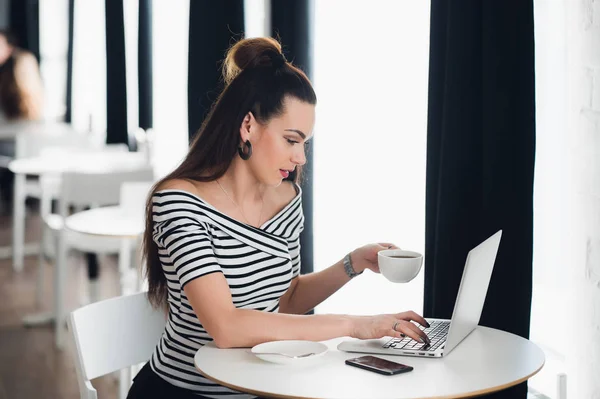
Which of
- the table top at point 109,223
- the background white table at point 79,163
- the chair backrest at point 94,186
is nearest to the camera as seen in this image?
the table top at point 109,223

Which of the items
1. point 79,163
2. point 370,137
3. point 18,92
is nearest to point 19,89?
point 18,92

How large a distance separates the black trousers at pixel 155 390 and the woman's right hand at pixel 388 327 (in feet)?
1.29

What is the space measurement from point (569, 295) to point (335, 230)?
1.28 metres

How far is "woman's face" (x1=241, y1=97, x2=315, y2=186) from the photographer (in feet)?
6.25

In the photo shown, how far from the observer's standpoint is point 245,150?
6.40 feet

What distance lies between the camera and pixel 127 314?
1964mm

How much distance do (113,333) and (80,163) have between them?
115 inches

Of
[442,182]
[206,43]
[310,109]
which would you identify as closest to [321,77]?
[206,43]

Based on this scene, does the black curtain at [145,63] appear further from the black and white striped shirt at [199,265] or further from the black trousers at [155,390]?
the black trousers at [155,390]

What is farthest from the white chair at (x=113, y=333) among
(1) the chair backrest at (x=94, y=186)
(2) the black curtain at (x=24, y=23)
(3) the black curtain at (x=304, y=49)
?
(2) the black curtain at (x=24, y=23)

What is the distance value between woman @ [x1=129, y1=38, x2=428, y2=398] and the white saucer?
0.12 feet

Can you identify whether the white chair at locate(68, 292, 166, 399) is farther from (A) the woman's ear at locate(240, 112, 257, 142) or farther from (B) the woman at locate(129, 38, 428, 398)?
(A) the woman's ear at locate(240, 112, 257, 142)

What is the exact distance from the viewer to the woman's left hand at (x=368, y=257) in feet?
6.50

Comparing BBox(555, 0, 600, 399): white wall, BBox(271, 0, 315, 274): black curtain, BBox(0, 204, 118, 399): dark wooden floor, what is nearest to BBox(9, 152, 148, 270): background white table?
BBox(0, 204, 118, 399): dark wooden floor
